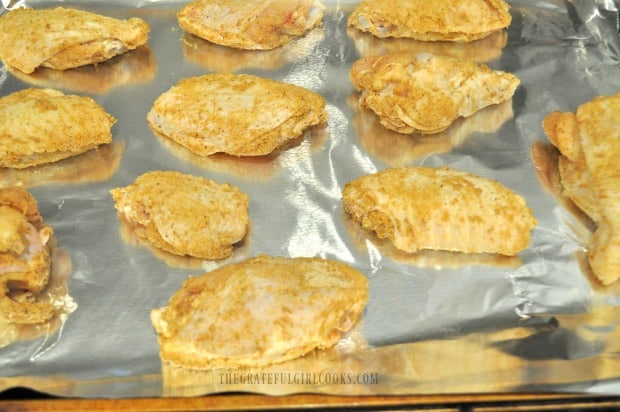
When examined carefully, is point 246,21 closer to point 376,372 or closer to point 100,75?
point 100,75

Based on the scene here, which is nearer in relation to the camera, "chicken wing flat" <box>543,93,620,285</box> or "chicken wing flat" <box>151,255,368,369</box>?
"chicken wing flat" <box>151,255,368,369</box>

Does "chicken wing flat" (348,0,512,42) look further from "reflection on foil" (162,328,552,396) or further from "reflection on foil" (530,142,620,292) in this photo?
"reflection on foil" (162,328,552,396)

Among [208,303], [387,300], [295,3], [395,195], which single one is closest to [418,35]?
[295,3]

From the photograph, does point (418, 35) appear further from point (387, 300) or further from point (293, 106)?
point (387, 300)

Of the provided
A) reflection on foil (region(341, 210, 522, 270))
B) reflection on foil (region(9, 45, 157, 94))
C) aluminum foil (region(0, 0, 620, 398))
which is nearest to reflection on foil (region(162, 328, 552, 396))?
aluminum foil (region(0, 0, 620, 398))

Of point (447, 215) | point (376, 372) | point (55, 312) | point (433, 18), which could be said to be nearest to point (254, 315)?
point (376, 372)

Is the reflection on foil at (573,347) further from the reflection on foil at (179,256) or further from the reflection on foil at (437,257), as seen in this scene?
the reflection on foil at (179,256)
